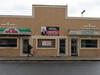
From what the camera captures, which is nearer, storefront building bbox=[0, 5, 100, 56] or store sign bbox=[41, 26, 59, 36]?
storefront building bbox=[0, 5, 100, 56]

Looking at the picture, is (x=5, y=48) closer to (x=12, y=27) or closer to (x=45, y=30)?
(x=12, y=27)

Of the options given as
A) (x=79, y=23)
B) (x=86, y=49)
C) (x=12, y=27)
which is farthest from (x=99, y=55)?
(x=12, y=27)

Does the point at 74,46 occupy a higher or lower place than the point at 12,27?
lower

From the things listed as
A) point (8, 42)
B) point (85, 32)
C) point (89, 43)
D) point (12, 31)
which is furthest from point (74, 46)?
point (8, 42)

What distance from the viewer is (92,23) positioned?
21.6m

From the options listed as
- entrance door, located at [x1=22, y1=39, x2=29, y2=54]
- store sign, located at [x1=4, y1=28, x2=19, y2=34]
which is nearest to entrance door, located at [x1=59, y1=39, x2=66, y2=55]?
entrance door, located at [x1=22, y1=39, x2=29, y2=54]

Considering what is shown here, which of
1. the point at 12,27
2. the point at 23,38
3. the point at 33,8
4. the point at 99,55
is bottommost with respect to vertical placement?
the point at 99,55

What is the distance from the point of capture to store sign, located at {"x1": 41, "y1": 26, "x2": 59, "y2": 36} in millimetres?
21219

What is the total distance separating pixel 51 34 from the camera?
838 inches

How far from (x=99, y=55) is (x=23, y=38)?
10.3m

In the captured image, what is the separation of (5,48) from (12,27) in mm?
2851

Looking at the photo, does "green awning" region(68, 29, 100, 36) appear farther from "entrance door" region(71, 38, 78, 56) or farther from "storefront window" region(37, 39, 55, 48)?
"storefront window" region(37, 39, 55, 48)

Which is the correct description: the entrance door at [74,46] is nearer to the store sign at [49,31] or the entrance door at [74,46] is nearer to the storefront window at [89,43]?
the storefront window at [89,43]

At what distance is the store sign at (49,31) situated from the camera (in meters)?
21.2
